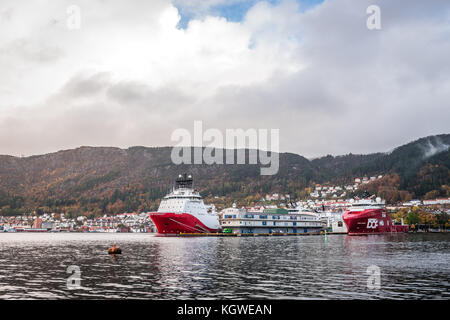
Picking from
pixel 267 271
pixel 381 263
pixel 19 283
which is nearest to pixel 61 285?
pixel 19 283

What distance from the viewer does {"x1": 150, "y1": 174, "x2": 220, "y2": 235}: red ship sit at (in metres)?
104

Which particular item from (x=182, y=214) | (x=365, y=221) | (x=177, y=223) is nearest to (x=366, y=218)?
(x=365, y=221)

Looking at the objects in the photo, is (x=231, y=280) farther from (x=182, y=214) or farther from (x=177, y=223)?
(x=177, y=223)

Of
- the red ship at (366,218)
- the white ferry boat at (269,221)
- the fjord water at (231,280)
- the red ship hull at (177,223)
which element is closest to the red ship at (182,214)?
the red ship hull at (177,223)

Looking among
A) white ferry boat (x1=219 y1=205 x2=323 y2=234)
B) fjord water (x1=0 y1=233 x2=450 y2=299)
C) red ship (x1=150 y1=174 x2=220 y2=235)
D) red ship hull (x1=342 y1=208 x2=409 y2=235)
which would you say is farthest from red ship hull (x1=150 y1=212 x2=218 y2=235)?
fjord water (x1=0 y1=233 x2=450 y2=299)

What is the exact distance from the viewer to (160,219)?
105 m

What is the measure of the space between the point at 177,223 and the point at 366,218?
52761mm

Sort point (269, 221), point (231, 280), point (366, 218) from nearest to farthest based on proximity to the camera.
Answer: point (231, 280), point (366, 218), point (269, 221)

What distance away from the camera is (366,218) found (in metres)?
113

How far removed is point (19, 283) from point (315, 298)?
762 inches

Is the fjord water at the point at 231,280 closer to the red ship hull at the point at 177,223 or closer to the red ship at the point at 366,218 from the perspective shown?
the red ship hull at the point at 177,223

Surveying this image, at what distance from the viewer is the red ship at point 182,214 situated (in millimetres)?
103562
